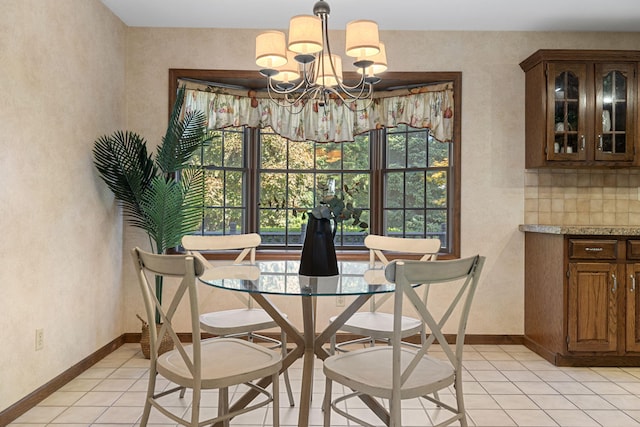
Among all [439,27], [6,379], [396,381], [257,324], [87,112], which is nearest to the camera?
[396,381]

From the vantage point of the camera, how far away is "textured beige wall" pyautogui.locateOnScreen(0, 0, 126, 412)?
99.5 inches

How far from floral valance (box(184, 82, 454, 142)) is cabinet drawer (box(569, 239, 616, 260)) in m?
1.36

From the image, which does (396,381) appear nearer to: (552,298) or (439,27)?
(552,298)

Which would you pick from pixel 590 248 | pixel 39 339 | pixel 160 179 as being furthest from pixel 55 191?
pixel 590 248

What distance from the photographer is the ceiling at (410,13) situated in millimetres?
3569

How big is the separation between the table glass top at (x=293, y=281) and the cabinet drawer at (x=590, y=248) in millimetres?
1656

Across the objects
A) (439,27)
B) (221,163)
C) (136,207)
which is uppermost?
(439,27)

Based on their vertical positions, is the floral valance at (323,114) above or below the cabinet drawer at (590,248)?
above

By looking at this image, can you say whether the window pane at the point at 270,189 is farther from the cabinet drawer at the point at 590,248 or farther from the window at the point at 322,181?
the cabinet drawer at the point at 590,248

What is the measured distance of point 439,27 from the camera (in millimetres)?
3992

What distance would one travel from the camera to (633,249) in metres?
3.46

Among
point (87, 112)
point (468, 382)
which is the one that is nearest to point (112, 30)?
point (87, 112)

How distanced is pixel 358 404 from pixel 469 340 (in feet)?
5.37

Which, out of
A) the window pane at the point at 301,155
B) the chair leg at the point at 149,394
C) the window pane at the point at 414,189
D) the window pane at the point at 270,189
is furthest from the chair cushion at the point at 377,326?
the window pane at the point at 301,155
